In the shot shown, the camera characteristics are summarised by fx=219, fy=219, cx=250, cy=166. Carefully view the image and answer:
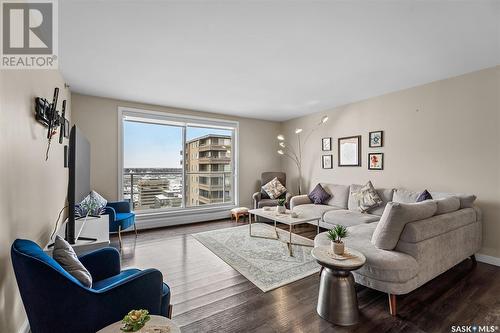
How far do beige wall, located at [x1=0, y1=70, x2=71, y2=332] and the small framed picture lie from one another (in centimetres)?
462

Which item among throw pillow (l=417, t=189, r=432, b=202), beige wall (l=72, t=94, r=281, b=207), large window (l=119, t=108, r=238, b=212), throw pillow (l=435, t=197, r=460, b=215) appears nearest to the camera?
throw pillow (l=435, t=197, r=460, b=215)

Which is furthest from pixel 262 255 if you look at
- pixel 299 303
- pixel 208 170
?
pixel 208 170

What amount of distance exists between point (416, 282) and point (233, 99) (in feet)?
12.0

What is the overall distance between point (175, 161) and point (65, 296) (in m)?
3.93

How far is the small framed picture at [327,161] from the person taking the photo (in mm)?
4809

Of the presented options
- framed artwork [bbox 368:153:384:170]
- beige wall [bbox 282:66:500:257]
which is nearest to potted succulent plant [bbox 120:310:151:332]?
beige wall [bbox 282:66:500:257]

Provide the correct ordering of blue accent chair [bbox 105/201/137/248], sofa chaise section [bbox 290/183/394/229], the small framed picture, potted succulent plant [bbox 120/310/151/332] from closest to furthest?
potted succulent plant [bbox 120/310/151/332] → blue accent chair [bbox 105/201/137/248] → sofa chaise section [bbox 290/183/394/229] → the small framed picture

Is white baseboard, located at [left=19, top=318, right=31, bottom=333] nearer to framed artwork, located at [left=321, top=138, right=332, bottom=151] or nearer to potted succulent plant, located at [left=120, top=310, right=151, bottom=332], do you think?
potted succulent plant, located at [left=120, top=310, right=151, bottom=332]

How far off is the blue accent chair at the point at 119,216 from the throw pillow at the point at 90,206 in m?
0.15

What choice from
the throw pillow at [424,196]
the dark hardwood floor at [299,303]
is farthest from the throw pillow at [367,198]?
the dark hardwood floor at [299,303]

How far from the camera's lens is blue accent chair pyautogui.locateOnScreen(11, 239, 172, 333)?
40.7 inches

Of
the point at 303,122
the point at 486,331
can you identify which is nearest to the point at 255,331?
the point at 486,331

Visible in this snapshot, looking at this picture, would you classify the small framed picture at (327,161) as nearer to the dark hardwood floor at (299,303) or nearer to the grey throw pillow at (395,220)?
the dark hardwood floor at (299,303)

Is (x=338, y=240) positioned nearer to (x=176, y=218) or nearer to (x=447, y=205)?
(x=447, y=205)
